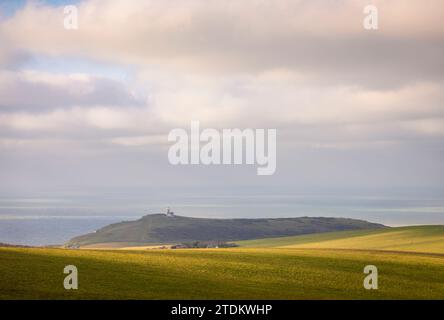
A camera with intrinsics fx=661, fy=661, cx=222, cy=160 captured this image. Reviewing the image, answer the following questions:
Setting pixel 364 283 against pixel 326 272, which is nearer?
pixel 364 283

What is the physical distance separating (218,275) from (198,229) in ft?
476

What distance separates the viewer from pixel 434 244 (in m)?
78.7

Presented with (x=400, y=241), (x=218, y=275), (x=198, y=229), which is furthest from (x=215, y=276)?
(x=198, y=229)

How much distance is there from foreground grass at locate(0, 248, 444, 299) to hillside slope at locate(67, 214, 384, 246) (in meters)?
109

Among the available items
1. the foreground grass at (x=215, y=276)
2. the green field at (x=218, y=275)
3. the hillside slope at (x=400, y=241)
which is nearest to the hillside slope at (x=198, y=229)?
the hillside slope at (x=400, y=241)

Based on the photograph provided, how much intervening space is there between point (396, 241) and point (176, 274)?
169ft

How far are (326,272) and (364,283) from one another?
429 cm

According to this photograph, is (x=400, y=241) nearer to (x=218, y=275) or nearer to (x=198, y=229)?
(x=218, y=275)

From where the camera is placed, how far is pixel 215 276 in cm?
4266

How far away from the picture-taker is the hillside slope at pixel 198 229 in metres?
168
